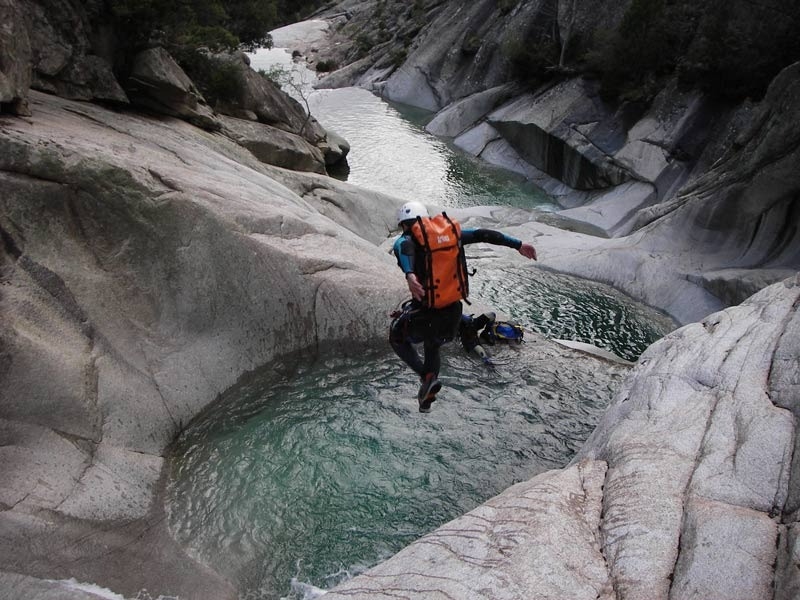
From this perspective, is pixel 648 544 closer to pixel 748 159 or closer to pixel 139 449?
pixel 139 449

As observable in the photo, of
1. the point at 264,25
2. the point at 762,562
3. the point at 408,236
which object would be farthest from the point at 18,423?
the point at 264,25

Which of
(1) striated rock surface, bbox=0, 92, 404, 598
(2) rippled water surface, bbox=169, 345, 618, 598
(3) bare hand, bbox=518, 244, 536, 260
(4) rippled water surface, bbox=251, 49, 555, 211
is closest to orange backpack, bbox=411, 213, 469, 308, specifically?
(3) bare hand, bbox=518, 244, 536, 260

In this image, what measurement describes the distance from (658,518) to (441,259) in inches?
148

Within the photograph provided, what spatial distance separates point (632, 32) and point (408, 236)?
2524 cm

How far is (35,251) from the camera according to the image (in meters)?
9.90

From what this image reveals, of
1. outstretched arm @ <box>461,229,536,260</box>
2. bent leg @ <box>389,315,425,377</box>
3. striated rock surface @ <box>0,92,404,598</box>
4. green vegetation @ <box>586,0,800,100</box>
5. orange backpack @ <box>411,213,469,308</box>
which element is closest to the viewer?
striated rock surface @ <box>0,92,404,598</box>

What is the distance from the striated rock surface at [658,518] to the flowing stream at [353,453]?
2218 millimetres

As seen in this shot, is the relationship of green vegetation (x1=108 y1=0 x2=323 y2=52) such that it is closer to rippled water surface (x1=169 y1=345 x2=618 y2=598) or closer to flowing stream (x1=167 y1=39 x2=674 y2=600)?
flowing stream (x1=167 y1=39 x2=674 y2=600)

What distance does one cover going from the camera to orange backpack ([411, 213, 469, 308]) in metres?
8.15

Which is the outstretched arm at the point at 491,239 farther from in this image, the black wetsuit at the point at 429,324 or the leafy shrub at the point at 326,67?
the leafy shrub at the point at 326,67

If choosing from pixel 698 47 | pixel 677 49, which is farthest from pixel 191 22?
pixel 677 49

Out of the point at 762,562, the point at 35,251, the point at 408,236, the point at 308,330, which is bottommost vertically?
the point at 308,330

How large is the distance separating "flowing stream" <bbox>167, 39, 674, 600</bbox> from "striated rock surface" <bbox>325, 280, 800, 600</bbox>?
2218 mm

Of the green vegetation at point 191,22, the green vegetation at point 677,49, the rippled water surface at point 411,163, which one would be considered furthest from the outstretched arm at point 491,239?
the green vegetation at point 677,49
